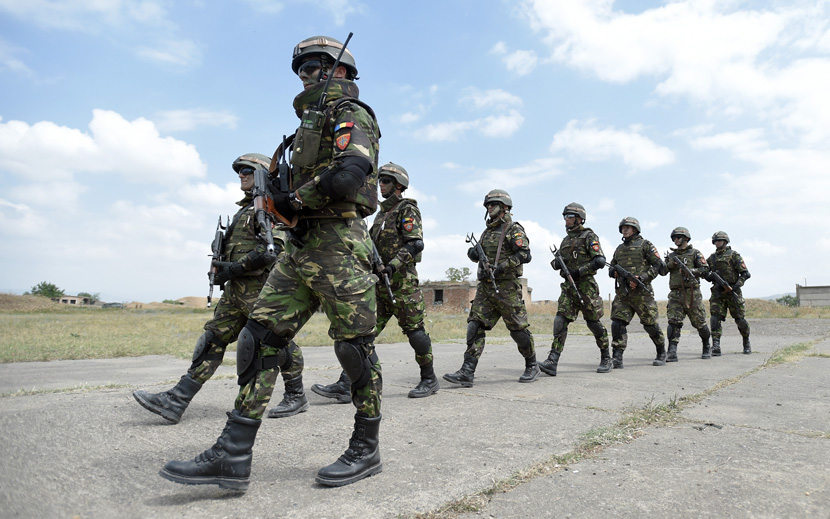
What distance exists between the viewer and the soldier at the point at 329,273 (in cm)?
259

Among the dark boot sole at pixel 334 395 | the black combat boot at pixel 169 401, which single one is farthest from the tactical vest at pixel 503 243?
the black combat boot at pixel 169 401

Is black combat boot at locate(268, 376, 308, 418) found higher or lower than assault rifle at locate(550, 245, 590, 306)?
lower

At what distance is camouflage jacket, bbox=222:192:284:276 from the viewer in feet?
13.6

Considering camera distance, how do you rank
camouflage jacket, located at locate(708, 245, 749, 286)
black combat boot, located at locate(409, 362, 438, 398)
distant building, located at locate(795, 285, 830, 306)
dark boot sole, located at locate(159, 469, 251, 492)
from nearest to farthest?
dark boot sole, located at locate(159, 469, 251, 492) → black combat boot, located at locate(409, 362, 438, 398) → camouflage jacket, located at locate(708, 245, 749, 286) → distant building, located at locate(795, 285, 830, 306)

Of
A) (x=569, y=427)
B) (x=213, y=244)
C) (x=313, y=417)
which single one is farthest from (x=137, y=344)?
(x=569, y=427)

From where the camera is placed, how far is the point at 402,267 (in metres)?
5.04

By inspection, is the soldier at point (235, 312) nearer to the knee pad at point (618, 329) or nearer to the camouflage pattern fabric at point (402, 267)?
the camouflage pattern fabric at point (402, 267)

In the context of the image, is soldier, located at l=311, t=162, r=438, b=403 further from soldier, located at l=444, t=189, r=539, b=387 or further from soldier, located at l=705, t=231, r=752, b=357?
soldier, located at l=705, t=231, r=752, b=357

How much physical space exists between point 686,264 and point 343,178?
8.72 m

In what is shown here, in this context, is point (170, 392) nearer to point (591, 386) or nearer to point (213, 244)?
point (213, 244)

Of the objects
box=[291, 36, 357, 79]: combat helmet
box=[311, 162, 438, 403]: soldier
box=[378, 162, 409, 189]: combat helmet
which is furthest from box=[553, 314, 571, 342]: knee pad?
box=[291, 36, 357, 79]: combat helmet

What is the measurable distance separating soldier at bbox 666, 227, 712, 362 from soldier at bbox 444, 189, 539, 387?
12.9ft

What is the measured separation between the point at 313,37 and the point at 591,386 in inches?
161

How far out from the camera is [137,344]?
1084 centimetres
